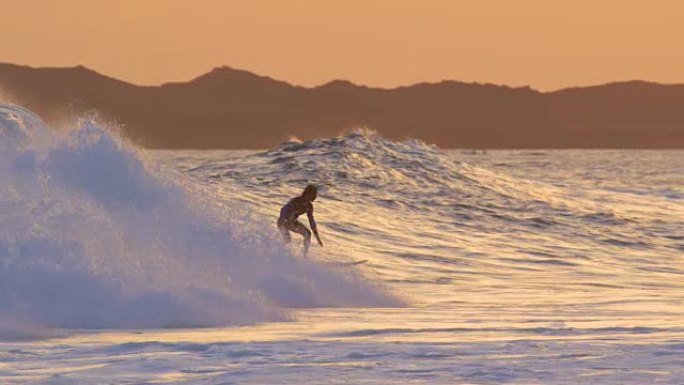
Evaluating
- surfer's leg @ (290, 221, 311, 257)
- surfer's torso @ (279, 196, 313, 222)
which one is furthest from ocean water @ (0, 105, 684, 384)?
surfer's torso @ (279, 196, 313, 222)

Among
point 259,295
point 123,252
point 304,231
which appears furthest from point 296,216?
point 123,252

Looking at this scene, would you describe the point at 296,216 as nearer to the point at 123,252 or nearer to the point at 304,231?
the point at 304,231

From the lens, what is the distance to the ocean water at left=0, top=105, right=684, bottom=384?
12.4m

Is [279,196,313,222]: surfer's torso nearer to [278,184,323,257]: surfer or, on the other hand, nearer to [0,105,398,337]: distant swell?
[278,184,323,257]: surfer

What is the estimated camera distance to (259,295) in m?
17.7

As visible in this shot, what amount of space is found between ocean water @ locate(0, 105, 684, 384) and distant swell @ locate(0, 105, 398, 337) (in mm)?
29

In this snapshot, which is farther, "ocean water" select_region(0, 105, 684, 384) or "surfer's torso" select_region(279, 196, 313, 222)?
"surfer's torso" select_region(279, 196, 313, 222)

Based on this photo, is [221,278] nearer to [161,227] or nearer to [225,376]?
[161,227]

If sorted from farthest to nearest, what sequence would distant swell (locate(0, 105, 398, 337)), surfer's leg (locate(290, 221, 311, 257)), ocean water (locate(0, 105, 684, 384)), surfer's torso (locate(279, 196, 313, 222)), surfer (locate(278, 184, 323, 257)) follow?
surfer's torso (locate(279, 196, 313, 222)), surfer (locate(278, 184, 323, 257)), surfer's leg (locate(290, 221, 311, 257)), distant swell (locate(0, 105, 398, 337)), ocean water (locate(0, 105, 684, 384))

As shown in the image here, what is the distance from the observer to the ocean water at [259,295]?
12375 mm

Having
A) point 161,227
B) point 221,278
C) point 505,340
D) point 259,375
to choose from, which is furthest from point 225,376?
point 161,227

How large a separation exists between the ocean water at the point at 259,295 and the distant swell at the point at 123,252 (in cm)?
3

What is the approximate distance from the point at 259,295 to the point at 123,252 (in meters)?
1.86

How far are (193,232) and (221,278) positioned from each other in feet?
5.25
